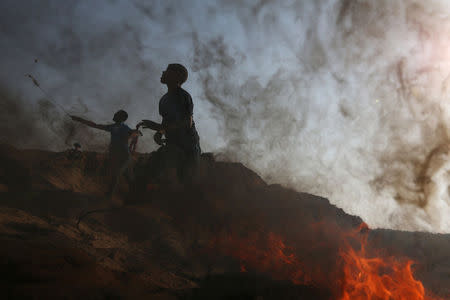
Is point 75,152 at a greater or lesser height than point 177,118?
greater

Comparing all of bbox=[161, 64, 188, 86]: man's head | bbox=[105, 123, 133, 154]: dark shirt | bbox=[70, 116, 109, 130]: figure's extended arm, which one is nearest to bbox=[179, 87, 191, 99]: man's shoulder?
bbox=[161, 64, 188, 86]: man's head

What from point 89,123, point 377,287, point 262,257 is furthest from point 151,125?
point 377,287

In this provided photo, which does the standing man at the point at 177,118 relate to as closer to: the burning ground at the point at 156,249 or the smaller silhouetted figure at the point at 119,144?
the burning ground at the point at 156,249

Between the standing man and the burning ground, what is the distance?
797 mm

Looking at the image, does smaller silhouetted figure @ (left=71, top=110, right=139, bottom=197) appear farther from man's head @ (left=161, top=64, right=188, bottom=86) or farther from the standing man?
man's head @ (left=161, top=64, right=188, bottom=86)

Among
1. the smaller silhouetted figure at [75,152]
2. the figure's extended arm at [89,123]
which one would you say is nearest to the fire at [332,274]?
the figure's extended arm at [89,123]

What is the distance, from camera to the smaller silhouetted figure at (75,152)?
10440 mm

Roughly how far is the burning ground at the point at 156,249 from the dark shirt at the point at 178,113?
0.99 metres

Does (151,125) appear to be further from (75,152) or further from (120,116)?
(75,152)

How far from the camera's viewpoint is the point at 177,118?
6.05 meters

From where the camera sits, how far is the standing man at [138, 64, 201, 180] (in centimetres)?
598

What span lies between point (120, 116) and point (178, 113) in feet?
10.6

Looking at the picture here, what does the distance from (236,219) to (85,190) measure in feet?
16.5

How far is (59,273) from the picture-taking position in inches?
113
